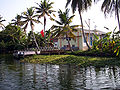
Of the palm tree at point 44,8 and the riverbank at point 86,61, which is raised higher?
the palm tree at point 44,8

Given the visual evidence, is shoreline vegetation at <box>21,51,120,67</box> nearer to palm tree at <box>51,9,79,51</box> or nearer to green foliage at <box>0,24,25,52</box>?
palm tree at <box>51,9,79,51</box>

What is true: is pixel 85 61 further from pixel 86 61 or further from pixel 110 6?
pixel 110 6

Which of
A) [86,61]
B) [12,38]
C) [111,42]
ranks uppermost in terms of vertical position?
[12,38]

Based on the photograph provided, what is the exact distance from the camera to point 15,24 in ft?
198

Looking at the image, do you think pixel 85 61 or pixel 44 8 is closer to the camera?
pixel 85 61

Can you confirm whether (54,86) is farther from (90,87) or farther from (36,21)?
(36,21)

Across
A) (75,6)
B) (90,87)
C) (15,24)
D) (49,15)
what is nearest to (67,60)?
(75,6)

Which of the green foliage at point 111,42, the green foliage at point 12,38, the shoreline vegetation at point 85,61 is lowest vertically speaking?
the shoreline vegetation at point 85,61

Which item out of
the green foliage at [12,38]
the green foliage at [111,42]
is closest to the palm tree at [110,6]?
the green foliage at [111,42]

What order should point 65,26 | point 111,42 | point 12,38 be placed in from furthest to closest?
point 12,38
point 65,26
point 111,42

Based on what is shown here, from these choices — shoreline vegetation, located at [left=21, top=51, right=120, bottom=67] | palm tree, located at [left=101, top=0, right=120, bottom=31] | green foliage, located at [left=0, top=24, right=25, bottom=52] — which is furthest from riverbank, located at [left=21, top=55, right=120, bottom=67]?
green foliage, located at [left=0, top=24, right=25, bottom=52]

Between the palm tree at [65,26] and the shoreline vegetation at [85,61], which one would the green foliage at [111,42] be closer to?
the shoreline vegetation at [85,61]

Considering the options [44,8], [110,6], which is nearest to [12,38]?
[44,8]

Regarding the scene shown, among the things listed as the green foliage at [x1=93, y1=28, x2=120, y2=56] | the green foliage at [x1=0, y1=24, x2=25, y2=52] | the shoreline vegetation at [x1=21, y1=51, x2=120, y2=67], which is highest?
the green foliage at [x1=0, y1=24, x2=25, y2=52]
